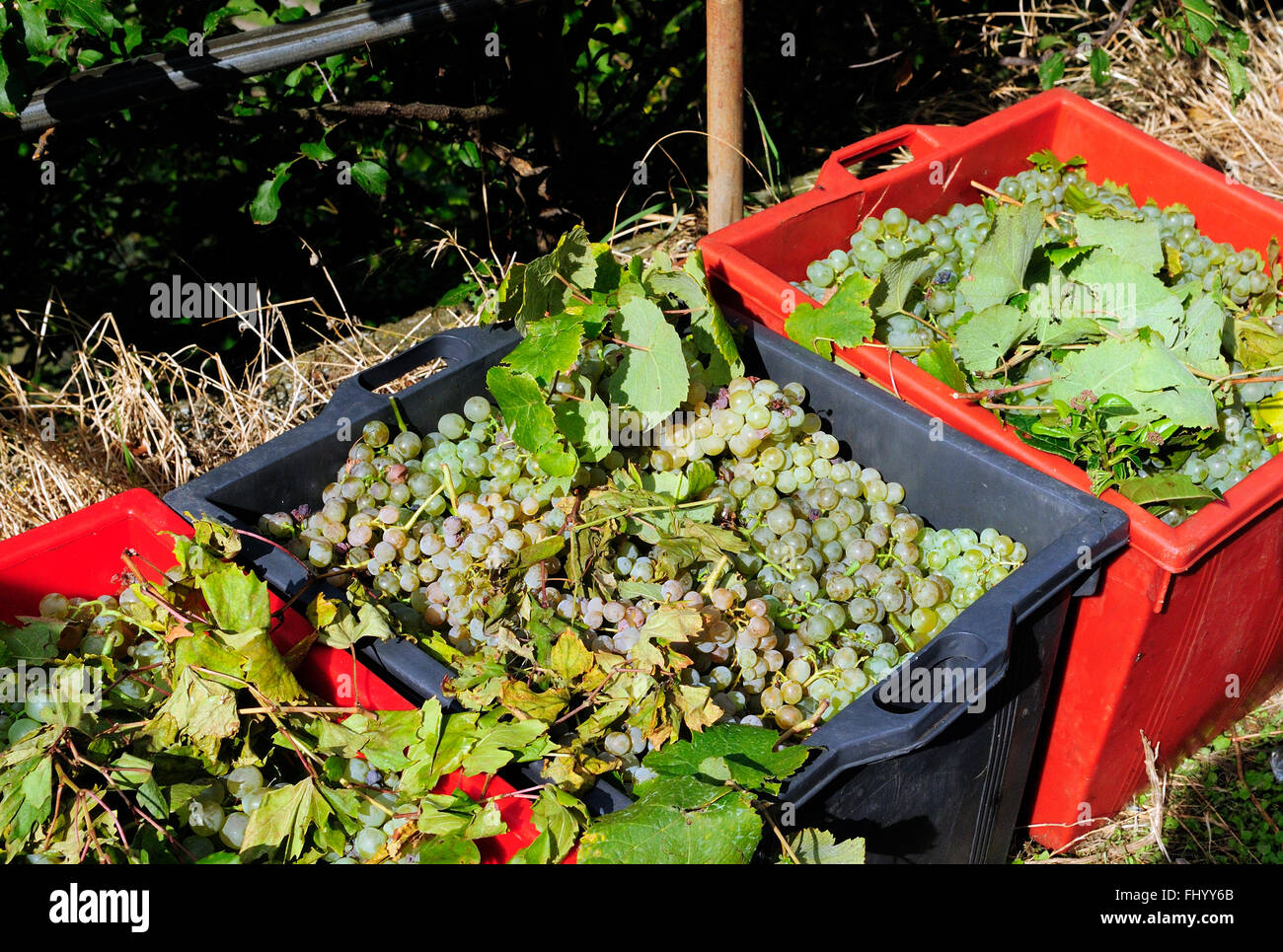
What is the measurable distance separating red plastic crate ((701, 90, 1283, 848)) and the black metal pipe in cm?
81

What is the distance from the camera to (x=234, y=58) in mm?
2232

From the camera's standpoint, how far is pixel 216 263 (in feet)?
10.3

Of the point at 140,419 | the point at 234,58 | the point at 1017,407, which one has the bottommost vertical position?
the point at 140,419

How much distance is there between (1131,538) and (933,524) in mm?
342

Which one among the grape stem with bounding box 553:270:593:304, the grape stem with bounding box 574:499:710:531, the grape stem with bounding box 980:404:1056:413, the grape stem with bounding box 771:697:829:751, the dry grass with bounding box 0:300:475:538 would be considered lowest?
the dry grass with bounding box 0:300:475:538

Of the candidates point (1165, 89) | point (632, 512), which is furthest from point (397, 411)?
point (1165, 89)

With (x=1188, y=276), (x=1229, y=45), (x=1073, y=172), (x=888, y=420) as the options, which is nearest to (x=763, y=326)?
(x=888, y=420)

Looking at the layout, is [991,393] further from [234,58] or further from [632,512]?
[234,58]

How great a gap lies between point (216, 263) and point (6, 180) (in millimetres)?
571

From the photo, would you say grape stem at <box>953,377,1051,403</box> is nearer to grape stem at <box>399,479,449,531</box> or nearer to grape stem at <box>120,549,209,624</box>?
grape stem at <box>399,479,449,531</box>

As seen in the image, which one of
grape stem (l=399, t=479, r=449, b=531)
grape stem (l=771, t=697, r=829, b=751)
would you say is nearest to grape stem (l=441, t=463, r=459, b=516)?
grape stem (l=399, t=479, r=449, b=531)

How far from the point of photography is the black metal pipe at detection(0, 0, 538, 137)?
2135mm

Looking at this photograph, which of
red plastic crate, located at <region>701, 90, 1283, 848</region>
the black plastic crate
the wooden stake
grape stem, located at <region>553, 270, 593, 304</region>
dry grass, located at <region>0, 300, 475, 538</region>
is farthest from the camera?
dry grass, located at <region>0, 300, 475, 538</region>

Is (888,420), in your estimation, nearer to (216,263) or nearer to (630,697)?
(630,697)
